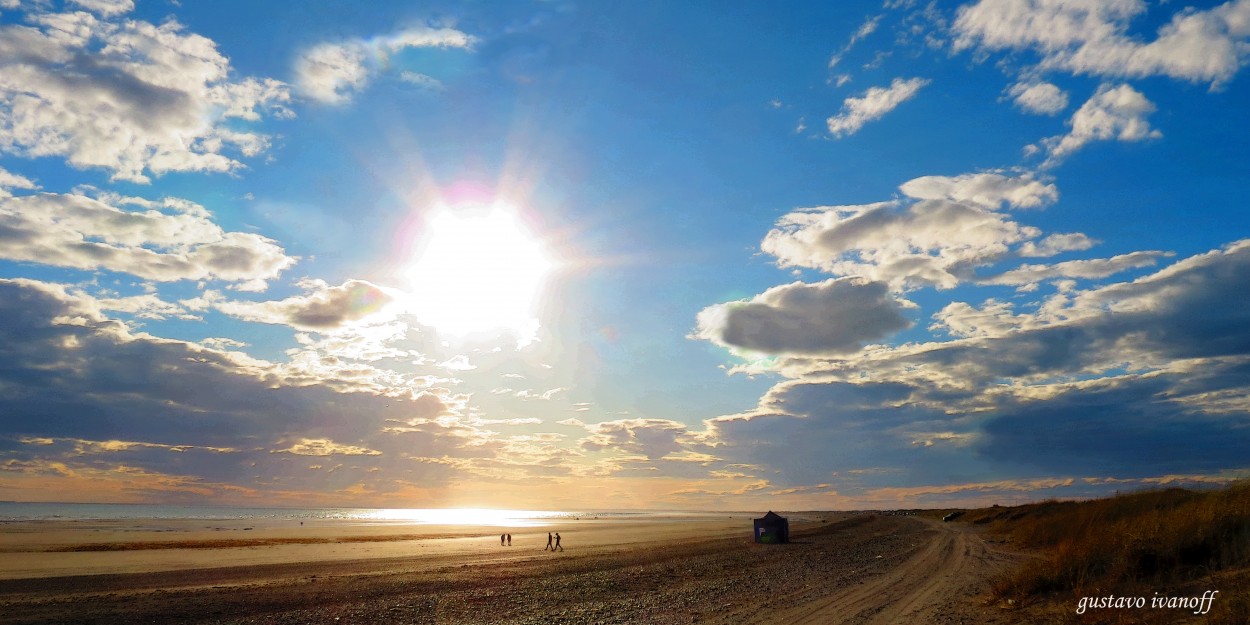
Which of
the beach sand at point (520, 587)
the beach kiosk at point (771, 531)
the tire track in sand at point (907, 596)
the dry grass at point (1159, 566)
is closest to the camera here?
the dry grass at point (1159, 566)

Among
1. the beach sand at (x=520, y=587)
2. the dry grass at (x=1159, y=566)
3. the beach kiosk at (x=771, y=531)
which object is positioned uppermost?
the dry grass at (x=1159, y=566)

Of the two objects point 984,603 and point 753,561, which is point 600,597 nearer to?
point 984,603

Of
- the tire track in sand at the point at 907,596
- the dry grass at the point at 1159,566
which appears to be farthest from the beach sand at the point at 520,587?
the dry grass at the point at 1159,566

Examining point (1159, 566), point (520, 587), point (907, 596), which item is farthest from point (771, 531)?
point (1159, 566)

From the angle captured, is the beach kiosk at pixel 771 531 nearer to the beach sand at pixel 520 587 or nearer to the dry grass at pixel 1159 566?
the beach sand at pixel 520 587

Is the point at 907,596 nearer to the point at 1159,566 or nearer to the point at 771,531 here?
the point at 1159,566

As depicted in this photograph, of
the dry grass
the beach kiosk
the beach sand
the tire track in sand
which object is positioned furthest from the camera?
the beach kiosk

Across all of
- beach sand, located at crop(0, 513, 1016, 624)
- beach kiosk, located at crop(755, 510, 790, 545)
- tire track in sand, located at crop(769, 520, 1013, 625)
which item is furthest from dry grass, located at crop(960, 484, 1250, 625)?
beach kiosk, located at crop(755, 510, 790, 545)

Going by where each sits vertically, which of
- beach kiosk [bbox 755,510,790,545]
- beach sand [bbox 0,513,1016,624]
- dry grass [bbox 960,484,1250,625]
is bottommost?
beach kiosk [bbox 755,510,790,545]

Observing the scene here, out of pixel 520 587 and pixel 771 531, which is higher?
pixel 520 587

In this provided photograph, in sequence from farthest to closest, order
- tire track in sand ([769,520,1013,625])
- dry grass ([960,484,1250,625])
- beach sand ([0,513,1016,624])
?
1. beach sand ([0,513,1016,624])
2. tire track in sand ([769,520,1013,625])
3. dry grass ([960,484,1250,625])

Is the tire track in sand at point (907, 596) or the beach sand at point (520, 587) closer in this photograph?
the tire track in sand at point (907, 596)

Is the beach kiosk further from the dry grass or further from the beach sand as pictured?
the dry grass

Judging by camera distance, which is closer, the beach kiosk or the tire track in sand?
the tire track in sand
